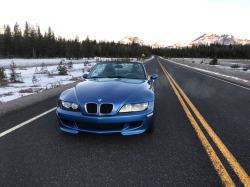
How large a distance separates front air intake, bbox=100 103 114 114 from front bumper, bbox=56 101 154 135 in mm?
91

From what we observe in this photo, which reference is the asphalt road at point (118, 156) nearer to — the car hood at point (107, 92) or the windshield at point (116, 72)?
the car hood at point (107, 92)

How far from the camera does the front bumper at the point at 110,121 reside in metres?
2.84

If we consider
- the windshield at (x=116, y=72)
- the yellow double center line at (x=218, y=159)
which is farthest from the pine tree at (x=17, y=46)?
the yellow double center line at (x=218, y=159)

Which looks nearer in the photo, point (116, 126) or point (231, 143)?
point (116, 126)

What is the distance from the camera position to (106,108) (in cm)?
294

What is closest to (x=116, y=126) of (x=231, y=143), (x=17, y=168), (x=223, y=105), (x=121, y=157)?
(x=121, y=157)

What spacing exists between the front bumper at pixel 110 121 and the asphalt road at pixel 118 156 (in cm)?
29

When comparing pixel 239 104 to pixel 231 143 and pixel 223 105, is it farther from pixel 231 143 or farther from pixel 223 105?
pixel 231 143

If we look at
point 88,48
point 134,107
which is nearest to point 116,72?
point 134,107

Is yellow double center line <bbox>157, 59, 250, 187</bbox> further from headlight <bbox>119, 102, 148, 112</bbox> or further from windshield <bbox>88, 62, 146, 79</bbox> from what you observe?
windshield <bbox>88, 62, 146, 79</bbox>

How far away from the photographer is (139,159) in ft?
8.59

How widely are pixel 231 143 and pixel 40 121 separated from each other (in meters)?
4.06

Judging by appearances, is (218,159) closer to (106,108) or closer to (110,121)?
(110,121)

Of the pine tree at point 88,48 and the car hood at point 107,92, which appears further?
the pine tree at point 88,48
